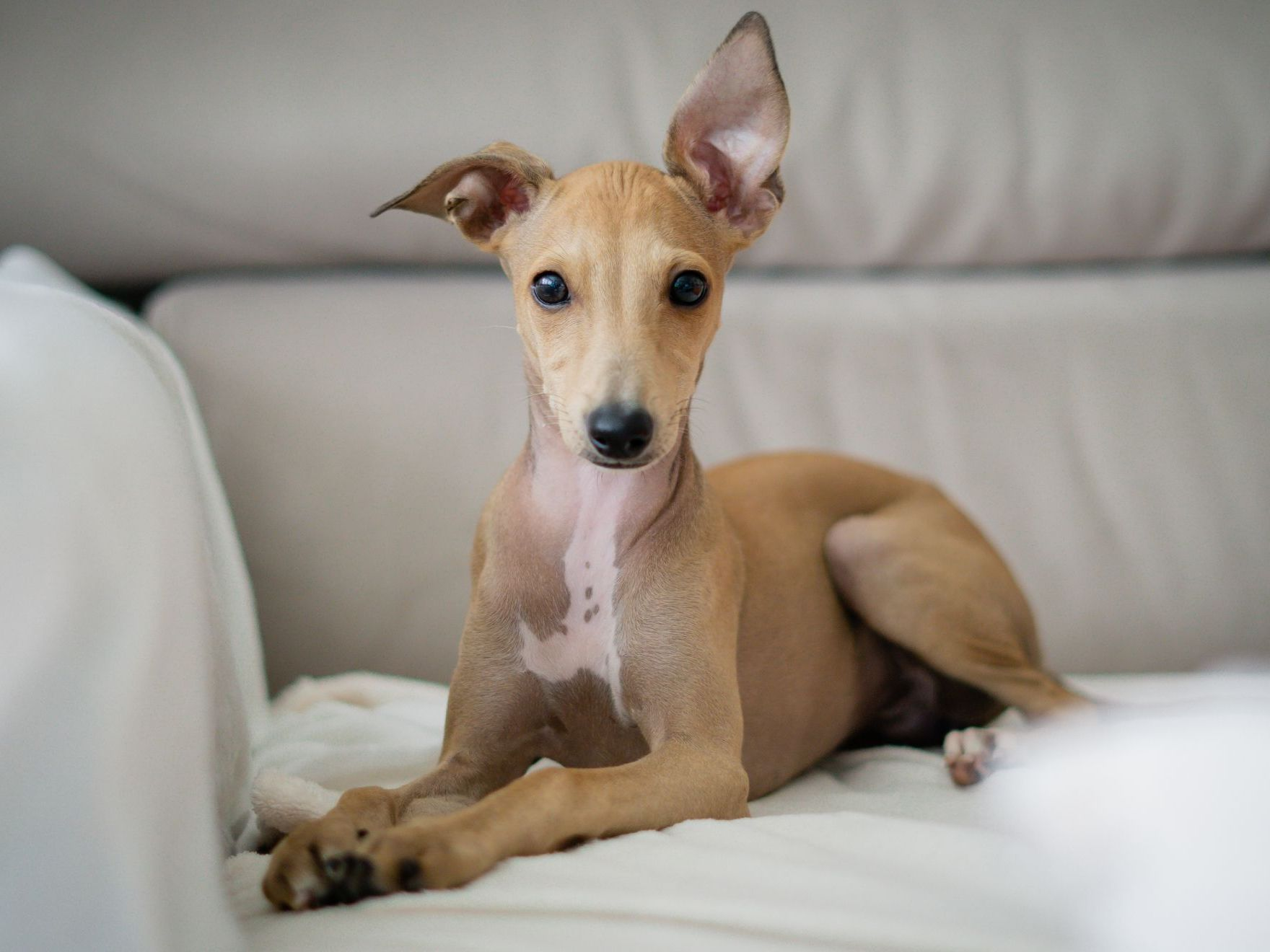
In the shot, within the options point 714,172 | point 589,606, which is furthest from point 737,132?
point 589,606

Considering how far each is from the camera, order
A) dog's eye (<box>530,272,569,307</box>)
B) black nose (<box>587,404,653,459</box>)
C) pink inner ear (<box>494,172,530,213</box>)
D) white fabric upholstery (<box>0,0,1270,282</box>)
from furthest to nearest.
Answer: white fabric upholstery (<box>0,0,1270,282</box>), pink inner ear (<box>494,172,530,213</box>), dog's eye (<box>530,272,569,307</box>), black nose (<box>587,404,653,459</box>)

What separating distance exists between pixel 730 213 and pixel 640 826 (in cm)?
92

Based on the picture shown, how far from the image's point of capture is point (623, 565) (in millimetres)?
1487

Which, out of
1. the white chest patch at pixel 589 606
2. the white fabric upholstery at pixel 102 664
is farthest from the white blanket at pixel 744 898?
the white chest patch at pixel 589 606

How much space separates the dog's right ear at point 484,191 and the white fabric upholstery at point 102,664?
465mm

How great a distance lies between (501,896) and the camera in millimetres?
987

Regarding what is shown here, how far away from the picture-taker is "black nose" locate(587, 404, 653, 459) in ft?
4.01

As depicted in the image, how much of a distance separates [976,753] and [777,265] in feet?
4.40

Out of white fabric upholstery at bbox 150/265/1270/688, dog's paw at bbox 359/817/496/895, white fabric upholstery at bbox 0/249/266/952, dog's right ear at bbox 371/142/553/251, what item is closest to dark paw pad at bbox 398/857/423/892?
dog's paw at bbox 359/817/496/895

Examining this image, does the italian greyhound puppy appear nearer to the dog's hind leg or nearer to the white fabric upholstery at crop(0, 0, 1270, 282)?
the dog's hind leg

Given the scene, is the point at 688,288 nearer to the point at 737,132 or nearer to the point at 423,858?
the point at 737,132

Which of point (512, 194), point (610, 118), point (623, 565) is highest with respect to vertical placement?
point (610, 118)

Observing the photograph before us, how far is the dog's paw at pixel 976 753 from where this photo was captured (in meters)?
1.64

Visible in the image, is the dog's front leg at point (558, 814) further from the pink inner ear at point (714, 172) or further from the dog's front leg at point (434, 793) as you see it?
the pink inner ear at point (714, 172)
